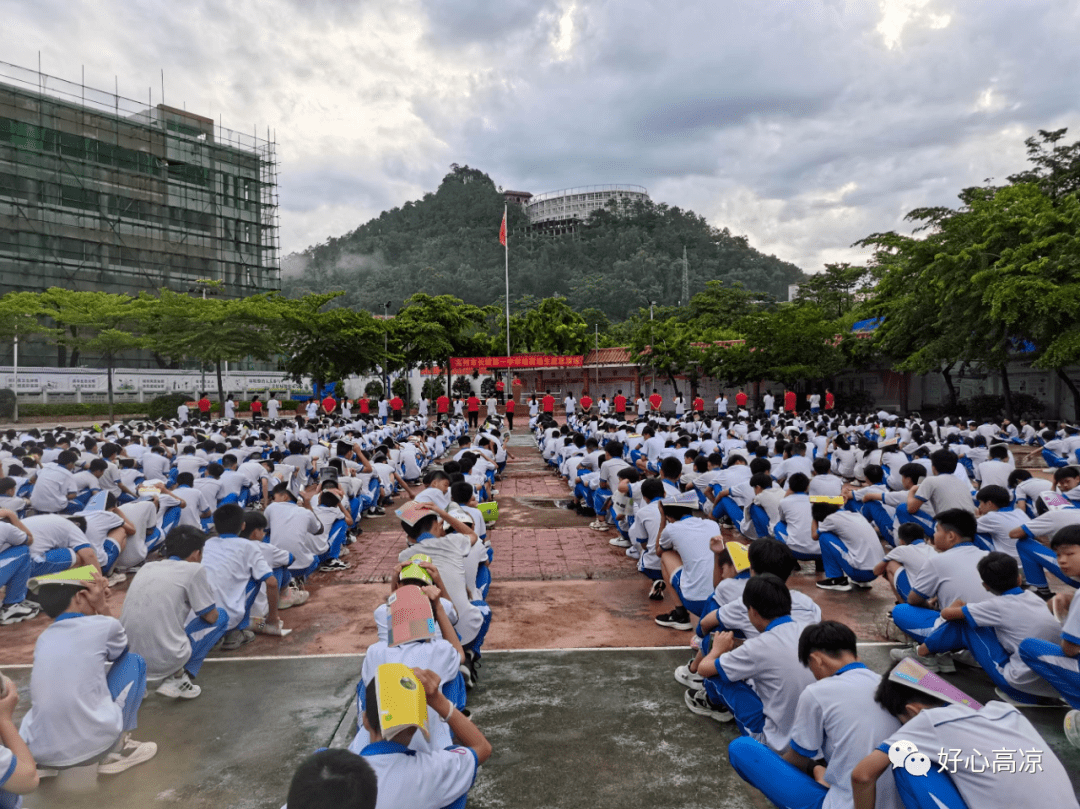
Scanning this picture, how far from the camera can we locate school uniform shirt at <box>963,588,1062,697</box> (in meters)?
3.71

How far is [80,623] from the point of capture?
10.9 feet

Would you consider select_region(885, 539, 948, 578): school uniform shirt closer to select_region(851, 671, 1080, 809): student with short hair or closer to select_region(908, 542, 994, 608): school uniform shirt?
select_region(908, 542, 994, 608): school uniform shirt

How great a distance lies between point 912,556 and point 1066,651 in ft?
5.31

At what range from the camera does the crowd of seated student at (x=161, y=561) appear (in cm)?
328

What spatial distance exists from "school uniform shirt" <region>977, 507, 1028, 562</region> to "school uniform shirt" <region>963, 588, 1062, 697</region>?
2092 millimetres

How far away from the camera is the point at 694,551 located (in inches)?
204

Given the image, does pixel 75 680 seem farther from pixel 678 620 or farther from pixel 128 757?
pixel 678 620

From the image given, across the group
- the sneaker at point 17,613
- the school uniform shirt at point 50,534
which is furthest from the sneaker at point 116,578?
the school uniform shirt at point 50,534

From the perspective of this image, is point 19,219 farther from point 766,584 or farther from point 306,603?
point 766,584

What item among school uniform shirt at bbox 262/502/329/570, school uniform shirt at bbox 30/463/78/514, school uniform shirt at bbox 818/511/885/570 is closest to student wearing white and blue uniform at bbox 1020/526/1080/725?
school uniform shirt at bbox 818/511/885/570

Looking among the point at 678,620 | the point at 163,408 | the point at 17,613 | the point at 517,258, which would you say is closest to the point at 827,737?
the point at 678,620

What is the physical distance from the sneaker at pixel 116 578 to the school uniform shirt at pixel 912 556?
7407 mm

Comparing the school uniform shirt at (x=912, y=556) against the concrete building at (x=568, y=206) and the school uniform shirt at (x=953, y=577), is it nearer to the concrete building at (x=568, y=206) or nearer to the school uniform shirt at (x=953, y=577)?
the school uniform shirt at (x=953, y=577)

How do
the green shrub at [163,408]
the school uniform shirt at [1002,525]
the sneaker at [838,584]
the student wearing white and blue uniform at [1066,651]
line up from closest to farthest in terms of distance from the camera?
the student wearing white and blue uniform at [1066,651] < the school uniform shirt at [1002,525] < the sneaker at [838,584] < the green shrub at [163,408]
